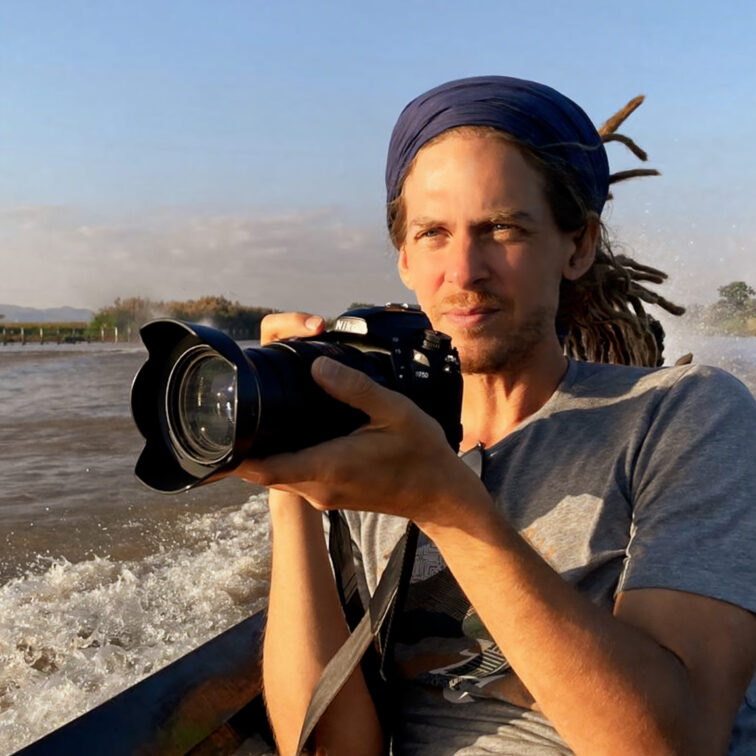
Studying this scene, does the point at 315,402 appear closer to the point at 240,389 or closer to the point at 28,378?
the point at 240,389

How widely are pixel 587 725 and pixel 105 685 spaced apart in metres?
2.55

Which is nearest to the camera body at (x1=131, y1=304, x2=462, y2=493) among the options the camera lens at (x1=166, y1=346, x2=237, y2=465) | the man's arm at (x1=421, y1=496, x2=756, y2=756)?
the camera lens at (x1=166, y1=346, x2=237, y2=465)

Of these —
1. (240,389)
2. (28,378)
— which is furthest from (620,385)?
(28,378)

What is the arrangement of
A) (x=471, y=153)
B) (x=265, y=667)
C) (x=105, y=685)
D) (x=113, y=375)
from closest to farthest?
(x=471, y=153)
(x=265, y=667)
(x=105, y=685)
(x=113, y=375)

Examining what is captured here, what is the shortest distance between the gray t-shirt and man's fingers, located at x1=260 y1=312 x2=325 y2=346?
50cm

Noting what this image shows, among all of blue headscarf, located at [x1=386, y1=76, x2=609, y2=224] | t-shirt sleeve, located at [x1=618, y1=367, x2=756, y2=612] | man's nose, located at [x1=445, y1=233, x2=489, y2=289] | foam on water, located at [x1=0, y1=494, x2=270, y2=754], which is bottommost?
foam on water, located at [x1=0, y1=494, x2=270, y2=754]

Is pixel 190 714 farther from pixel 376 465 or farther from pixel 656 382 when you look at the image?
pixel 656 382

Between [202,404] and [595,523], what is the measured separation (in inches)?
29.8

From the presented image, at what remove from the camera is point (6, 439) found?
841 cm

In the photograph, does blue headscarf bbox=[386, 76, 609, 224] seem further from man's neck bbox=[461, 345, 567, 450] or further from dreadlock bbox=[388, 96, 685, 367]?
man's neck bbox=[461, 345, 567, 450]

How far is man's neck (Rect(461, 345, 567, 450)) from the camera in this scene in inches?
70.8

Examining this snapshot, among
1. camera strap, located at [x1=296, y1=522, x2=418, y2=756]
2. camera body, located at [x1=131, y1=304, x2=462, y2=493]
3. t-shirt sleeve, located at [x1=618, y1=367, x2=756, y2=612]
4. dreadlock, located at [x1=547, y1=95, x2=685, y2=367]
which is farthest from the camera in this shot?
dreadlock, located at [x1=547, y1=95, x2=685, y2=367]

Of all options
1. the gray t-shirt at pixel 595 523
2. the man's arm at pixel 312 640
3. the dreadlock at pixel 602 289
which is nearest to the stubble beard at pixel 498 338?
the gray t-shirt at pixel 595 523

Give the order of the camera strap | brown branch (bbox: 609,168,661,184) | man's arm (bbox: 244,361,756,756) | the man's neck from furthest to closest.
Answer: brown branch (bbox: 609,168,661,184), the man's neck, the camera strap, man's arm (bbox: 244,361,756,756)
